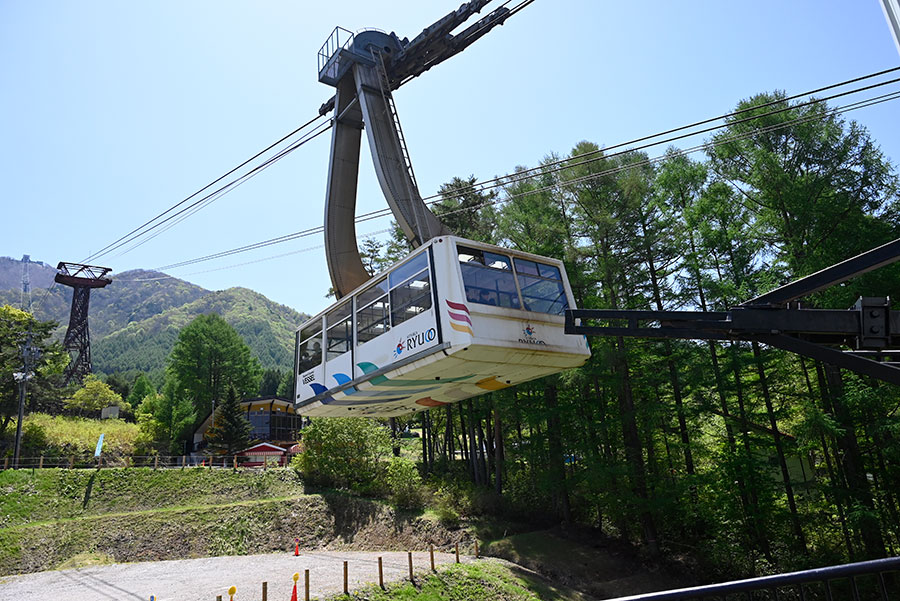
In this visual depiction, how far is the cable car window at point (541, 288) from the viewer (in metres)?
10.0

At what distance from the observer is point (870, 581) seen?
16.1 metres

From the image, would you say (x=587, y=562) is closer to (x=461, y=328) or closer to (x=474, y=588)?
(x=474, y=588)

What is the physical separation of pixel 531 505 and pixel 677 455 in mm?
7281

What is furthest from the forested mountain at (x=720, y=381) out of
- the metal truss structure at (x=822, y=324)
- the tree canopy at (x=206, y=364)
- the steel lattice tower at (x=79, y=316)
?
the steel lattice tower at (x=79, y=316)

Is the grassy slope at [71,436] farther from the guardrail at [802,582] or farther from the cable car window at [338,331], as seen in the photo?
the guardrail at [802,582]

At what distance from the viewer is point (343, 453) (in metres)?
31.1

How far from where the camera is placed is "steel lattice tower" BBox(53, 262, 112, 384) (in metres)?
58.3

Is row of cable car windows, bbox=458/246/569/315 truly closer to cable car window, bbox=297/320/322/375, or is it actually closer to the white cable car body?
the white cable car body

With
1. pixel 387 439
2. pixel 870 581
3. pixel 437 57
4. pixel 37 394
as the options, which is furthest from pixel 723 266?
pixel 37 394

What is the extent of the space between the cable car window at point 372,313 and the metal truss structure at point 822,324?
4638 millimetres

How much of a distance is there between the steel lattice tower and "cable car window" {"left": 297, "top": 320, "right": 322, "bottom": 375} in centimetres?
5411

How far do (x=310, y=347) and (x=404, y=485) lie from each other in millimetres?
16813

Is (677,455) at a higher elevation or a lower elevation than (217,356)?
lower

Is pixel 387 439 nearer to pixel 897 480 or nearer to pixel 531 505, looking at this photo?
pixel 531 505
